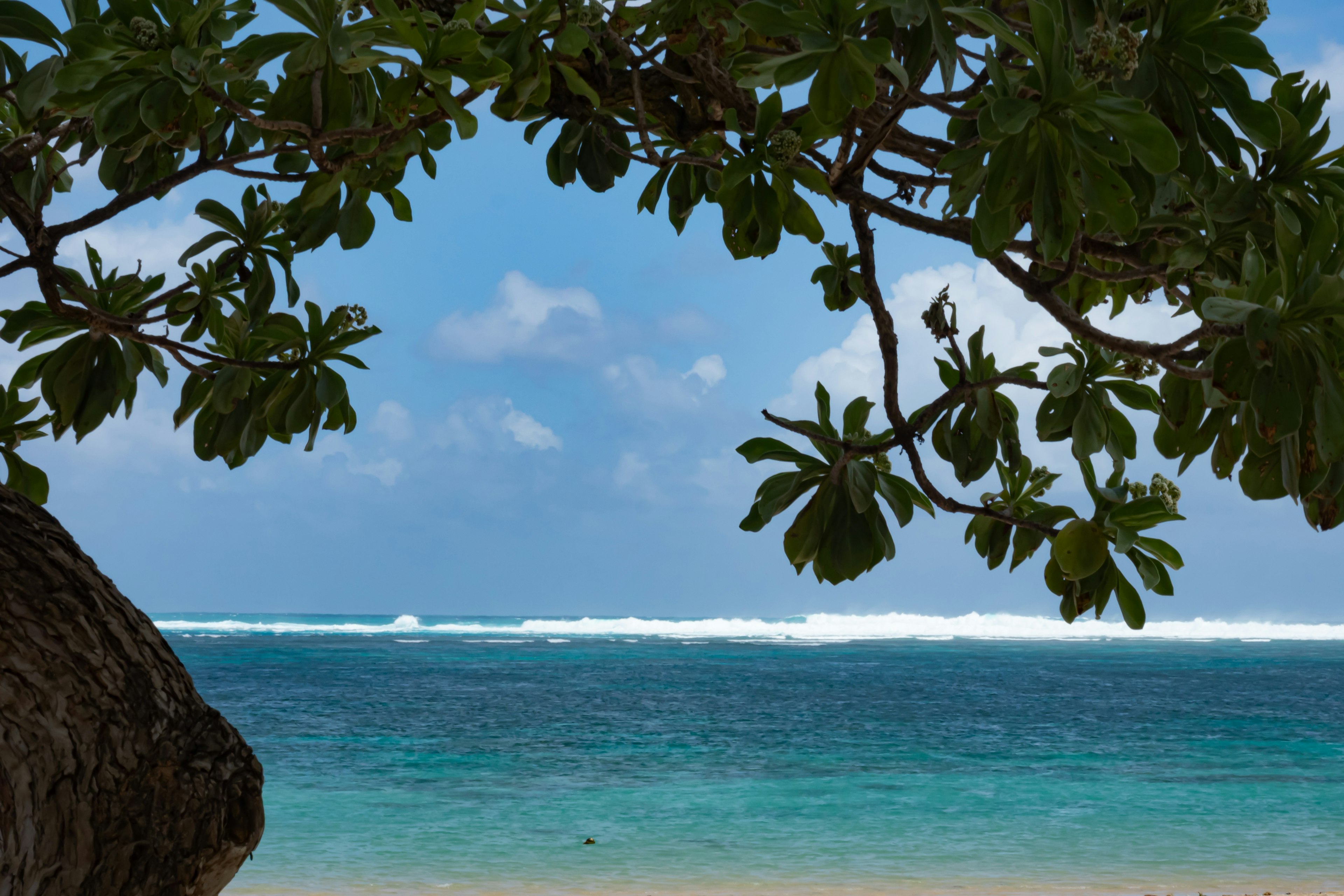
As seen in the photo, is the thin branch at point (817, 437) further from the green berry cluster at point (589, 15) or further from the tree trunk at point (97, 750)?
the tree trunk at point (97, 750)

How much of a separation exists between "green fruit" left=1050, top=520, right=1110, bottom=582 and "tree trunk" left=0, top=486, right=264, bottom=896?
1.43 metres

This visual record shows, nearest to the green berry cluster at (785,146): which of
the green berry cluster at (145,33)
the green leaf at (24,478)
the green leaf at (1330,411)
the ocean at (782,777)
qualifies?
the green leaf at (1330,411)

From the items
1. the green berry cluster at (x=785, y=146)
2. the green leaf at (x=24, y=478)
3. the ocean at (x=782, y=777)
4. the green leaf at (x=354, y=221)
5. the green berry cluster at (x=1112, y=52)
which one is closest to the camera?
the green berry cluster at (x=1112, y=52)

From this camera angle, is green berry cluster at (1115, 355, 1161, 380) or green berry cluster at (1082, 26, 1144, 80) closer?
green berry cluster at (1082, 26, 1144, 80)

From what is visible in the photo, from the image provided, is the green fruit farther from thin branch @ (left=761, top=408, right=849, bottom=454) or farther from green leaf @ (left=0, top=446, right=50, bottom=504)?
green leaf @ (left=0, top=446, right=50, bottom=504)

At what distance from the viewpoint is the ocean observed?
708cm

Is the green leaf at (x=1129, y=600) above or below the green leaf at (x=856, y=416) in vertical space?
below

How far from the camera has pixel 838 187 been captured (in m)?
1.84

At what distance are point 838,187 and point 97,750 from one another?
150 cm

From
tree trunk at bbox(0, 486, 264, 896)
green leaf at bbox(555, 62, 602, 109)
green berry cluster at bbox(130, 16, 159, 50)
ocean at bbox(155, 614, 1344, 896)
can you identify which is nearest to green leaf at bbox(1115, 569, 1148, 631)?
green leaf at bbox(555, 62, 602, 109)

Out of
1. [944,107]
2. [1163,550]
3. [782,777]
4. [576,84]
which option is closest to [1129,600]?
[1163,550]

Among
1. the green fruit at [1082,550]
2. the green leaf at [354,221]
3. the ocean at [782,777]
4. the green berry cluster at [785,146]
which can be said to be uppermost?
the green leaf at [354,221]

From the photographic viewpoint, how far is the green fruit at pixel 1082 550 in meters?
1.79

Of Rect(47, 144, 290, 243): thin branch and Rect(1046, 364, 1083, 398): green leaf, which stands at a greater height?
Rect(47, 144, 290, 243): thin branch
